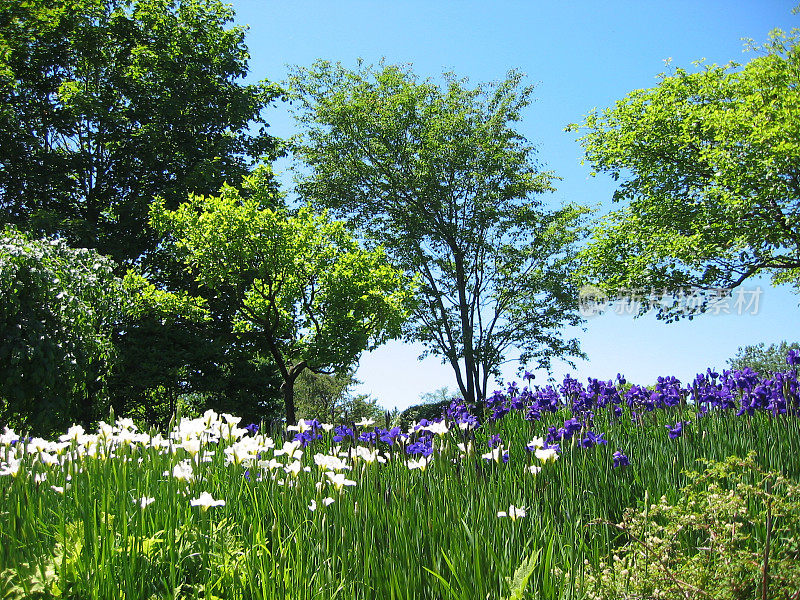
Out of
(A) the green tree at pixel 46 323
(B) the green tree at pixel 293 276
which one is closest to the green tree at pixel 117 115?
(B) the green tree at pixel 293 276

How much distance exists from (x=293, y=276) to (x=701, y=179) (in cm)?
1413

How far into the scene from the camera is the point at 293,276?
16.7 m

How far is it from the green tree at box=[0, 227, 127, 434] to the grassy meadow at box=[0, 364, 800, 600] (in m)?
7.74

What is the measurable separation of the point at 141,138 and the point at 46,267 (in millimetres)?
9221

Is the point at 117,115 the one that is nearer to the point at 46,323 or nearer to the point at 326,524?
the point at 46,323

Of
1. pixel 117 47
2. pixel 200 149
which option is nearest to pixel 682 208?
pixel 200 149

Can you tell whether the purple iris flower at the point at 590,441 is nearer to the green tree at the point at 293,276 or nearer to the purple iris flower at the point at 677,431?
the purple iris flower at the point at 677,431

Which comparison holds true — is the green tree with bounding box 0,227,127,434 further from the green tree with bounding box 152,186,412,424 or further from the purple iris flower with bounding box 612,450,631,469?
the purple iris flower with bounding box 612,450,631,469

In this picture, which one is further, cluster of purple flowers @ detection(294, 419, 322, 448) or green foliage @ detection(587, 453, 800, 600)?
cluster of purple flowers @ detection(294, 419, 322, 448)

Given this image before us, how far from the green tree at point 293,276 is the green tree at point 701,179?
351 inches

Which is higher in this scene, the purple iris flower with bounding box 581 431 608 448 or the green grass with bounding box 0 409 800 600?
the purple iris flower with bounding box 581 431 608 448

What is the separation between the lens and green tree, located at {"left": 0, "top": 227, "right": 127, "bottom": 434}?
11.6 m

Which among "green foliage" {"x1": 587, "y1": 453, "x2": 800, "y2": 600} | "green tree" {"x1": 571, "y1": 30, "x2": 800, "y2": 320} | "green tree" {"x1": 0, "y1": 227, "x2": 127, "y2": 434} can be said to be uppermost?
"green tree" {"x1": 571, "y1": 30, "x2": 800, "y2": 320}

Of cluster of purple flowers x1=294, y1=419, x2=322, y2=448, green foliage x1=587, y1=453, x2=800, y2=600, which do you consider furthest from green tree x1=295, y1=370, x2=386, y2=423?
green foliage x1=587, y1=453, x2=800, y2=600
